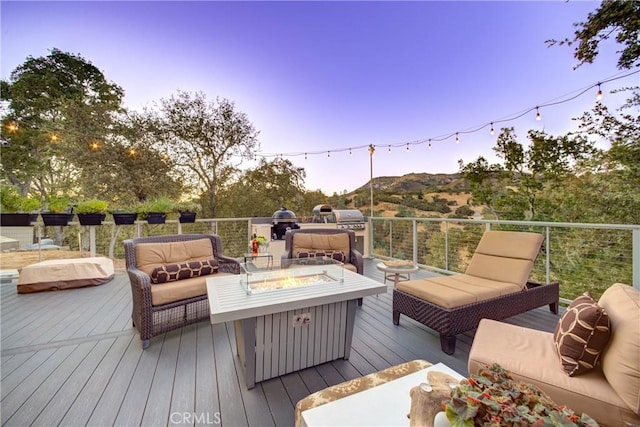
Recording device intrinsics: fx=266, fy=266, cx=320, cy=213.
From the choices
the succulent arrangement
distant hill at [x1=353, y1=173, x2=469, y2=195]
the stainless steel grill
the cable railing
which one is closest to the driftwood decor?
the succulent arrangement

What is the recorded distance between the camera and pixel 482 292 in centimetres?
238

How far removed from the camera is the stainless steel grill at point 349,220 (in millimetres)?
5691

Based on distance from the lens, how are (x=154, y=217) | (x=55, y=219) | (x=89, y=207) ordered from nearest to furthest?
(x=55, y=219), (x=89, y=207), (x=154, y=217)

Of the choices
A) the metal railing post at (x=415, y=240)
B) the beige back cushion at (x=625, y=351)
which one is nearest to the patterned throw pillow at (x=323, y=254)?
the metal railing post at (x=415, y=240)

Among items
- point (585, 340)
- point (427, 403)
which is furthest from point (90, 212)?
point (585, 340)

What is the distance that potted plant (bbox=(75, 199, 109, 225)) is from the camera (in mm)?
4059

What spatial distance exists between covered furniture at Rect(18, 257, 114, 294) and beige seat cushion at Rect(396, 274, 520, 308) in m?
4.37

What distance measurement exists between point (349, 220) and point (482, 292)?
353 centimetres

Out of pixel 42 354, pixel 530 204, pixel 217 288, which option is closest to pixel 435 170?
pixel 530 204

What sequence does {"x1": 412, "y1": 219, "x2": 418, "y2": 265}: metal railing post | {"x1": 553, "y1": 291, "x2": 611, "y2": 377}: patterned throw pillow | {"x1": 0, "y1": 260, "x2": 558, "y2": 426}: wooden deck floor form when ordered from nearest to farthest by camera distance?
1. {"x1": 553, "y1": 291, "x2": 611, "y2": 377}: patterned throw pillow
2. {"x1": 0, "y1": 260, "x2": 558, "y2": 426}: wooden deck floor
3. {"x1": 412, "y1": 219, "x2": 418, "y2": 265}: metal railing post

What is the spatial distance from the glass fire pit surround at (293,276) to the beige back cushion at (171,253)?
1.10 meters

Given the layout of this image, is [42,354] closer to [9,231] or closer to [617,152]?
[9,231]

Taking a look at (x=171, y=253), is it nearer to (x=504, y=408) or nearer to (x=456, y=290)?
(x=456, y=290)

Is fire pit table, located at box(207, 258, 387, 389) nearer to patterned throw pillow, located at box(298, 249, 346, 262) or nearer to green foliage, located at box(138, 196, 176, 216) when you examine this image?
patterned throw pillow, located at box(298, 249, 346, 262)
